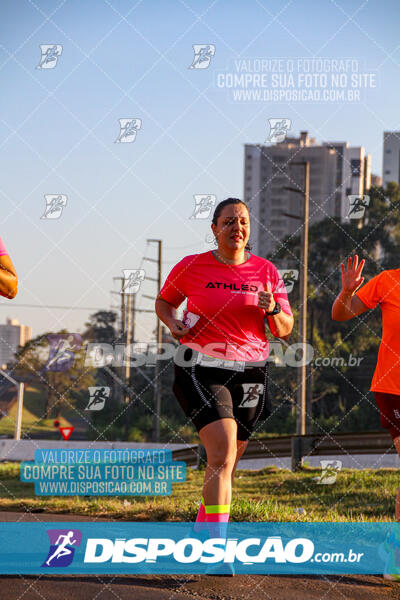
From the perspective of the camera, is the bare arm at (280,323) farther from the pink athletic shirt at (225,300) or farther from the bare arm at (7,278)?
the bare arm at (7,278)

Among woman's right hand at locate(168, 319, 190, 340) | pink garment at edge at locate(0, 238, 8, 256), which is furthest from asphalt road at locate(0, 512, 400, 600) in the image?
pink garment at edge at locate(0, 238, 8, 256)

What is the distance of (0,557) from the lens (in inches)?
221

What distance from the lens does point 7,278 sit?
4457 millimetres

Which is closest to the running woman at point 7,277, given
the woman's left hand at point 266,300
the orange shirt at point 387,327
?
the woman's left hand at point 266,300

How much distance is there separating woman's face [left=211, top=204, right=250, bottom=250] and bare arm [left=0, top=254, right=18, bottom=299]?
139cm

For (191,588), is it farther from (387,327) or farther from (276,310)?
(387,327)

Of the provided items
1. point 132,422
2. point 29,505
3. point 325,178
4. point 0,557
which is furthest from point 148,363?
point 325,178

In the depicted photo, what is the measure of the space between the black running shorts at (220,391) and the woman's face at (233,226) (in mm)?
678

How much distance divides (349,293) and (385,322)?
285 millimetres

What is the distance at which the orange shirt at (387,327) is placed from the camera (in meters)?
5.48

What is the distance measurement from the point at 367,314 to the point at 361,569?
1330 inches

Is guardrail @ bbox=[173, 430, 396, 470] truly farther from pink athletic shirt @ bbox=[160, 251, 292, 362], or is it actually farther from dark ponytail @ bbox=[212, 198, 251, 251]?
dark ponytail @ bbox=[212, 198, 251, 251]

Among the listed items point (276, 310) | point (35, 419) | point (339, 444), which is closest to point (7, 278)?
point (276, 310)

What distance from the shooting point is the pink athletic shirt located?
5.22m
